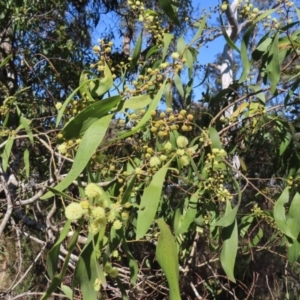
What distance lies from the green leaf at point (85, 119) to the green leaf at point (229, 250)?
1.24 feet

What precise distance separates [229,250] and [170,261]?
10.3 inches

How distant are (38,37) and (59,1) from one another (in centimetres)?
45

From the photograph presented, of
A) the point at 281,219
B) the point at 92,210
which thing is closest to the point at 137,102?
the point at 92,210

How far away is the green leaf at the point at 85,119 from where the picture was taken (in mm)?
796

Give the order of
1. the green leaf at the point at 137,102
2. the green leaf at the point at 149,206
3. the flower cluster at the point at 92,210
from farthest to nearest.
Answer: the green leaf at the point at 137,102 < the green leaf at the point at 149,206 < the flower cluster at the point at 92,210

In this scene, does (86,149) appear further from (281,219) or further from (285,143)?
(285,143)

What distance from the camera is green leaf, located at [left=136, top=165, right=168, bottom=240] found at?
2.53 ft

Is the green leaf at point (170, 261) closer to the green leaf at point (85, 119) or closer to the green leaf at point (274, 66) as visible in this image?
the green leaf at point (85, 119)

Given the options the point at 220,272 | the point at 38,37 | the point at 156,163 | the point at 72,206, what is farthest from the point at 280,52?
the point at 38,37

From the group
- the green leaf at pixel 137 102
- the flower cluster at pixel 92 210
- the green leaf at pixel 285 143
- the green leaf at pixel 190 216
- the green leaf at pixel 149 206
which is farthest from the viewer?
the green leaf at pixel 285 143

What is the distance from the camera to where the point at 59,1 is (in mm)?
3807

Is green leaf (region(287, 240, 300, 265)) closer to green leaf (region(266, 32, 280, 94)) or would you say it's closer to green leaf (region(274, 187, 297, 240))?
green leaf (region(274, 187, 297, 240))

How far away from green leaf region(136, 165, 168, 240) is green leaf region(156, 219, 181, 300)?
1.3 inches

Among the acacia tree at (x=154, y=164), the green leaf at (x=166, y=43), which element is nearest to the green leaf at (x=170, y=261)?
the acacia tree at (x=154, y=164)
